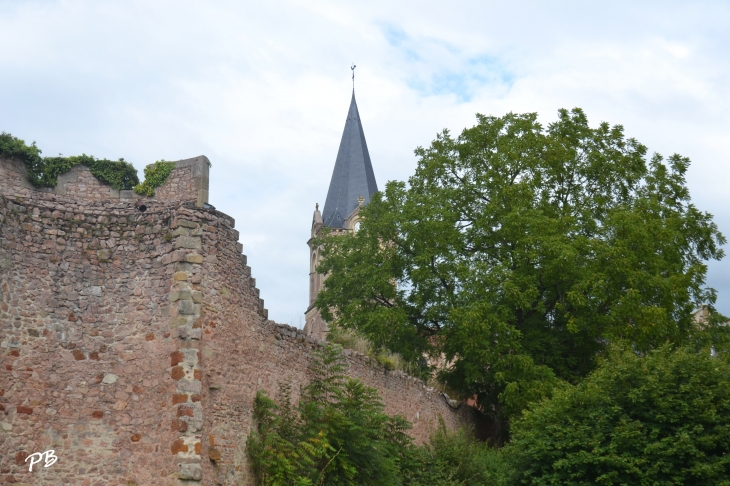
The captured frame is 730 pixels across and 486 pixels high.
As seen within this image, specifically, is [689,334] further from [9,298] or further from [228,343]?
[9,298]

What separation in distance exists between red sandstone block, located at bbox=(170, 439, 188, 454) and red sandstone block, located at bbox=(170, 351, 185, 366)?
1.00 meters

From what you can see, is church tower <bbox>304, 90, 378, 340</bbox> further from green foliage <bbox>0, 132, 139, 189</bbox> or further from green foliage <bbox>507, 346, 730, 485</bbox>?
green foliage <bbox>0, 132, 139, 189</bbox>

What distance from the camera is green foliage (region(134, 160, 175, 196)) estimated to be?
13.7 m

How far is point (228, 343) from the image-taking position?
1234 cm

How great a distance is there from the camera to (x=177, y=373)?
11.2 metres

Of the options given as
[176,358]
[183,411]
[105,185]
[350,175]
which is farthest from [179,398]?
[350,175]

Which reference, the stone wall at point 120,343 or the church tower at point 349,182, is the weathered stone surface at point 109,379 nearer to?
the stone wall at point 120,343

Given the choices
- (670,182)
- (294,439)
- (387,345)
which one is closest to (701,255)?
(670,182)

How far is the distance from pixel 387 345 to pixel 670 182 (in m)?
9.72

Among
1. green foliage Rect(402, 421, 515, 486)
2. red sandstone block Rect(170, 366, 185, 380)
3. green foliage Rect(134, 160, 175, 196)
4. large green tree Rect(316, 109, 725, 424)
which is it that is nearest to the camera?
red sandstone block Rect(170, 366, 185, 380)

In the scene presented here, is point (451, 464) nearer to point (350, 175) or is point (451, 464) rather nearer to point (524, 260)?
point (524, 260)

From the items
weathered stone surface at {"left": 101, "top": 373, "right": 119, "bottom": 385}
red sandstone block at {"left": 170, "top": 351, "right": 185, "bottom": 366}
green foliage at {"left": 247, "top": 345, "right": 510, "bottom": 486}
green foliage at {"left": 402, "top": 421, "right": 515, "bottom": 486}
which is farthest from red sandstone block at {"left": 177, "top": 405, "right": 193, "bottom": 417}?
green foliage at {"left": 402, "top": 421, "right": 515, "bottom": 486}

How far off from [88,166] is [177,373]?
405cm

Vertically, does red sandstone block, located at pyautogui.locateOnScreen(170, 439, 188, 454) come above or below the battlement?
below
